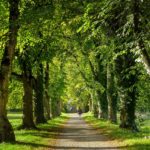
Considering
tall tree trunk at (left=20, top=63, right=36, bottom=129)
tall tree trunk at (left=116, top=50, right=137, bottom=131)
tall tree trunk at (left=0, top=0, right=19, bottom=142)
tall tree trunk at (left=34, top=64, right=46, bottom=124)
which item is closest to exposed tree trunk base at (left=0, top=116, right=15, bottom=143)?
tall tree trunk at (left=0, top=0, right=19, bottom=142)

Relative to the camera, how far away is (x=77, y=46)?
4091 cm

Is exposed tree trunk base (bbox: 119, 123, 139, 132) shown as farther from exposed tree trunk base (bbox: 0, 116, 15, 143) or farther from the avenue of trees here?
exposed tree trunk base (bbox: 0, 116, 15, 143)

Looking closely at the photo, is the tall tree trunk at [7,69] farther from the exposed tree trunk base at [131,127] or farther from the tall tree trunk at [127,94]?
the exposed tree trunk base at [131,127]

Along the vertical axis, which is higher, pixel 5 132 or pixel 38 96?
pixel 38 96

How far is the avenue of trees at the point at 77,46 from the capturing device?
1698 centimetres

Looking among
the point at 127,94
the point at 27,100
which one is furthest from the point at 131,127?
the point at 27,100

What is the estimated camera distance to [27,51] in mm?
32531

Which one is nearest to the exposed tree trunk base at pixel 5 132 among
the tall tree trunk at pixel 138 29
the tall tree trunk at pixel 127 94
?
the tall tree trunk at pixel 138 29

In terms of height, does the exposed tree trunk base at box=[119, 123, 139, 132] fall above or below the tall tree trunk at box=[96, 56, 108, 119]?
below

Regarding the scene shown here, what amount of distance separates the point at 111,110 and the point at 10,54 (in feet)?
68.6

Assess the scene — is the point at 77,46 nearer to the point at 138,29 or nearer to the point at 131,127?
the point at 131,127

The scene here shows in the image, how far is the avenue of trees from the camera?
16984 mm

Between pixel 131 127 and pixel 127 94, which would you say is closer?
pixel 127 94

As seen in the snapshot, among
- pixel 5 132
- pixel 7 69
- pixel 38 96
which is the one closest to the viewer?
pixel 5 132
